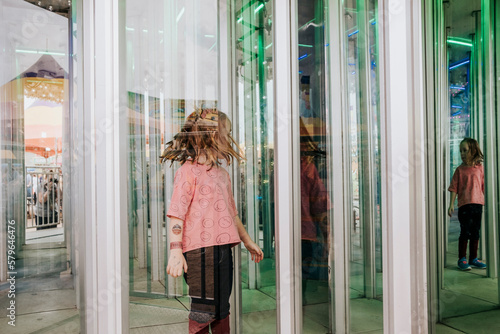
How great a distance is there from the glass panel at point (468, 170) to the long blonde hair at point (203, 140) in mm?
1080

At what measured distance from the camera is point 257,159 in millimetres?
2260

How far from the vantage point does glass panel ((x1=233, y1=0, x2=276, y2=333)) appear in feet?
7.31

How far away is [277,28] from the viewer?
2.20m

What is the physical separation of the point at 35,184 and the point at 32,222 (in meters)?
0.18

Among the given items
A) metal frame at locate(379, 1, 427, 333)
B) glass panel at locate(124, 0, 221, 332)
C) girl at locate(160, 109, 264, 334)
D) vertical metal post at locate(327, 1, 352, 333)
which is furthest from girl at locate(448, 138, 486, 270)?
glass panel at locate(124, 0, 221, 332)

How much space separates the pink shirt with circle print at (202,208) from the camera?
6.30 ft

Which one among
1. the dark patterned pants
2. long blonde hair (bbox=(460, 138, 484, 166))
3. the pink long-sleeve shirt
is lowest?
the dark patterned pants

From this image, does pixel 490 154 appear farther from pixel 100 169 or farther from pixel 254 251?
pixel 100 169

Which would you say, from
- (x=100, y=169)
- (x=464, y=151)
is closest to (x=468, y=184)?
(x=464, y=151)

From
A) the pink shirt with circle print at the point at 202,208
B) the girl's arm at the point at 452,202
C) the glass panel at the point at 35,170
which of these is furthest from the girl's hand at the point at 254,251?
the girl's arm at the point at 452,202

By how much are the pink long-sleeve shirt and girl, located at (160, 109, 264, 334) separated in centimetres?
106

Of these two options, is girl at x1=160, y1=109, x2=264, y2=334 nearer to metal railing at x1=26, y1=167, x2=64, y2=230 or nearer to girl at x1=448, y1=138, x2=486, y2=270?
metal railing at x1=26, y1=167, x2=64, y2=230

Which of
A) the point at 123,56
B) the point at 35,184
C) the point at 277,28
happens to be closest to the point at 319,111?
the point at 277,28

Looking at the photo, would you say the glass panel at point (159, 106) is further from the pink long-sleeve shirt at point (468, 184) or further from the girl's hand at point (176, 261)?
the pink long-sleeve shirt at point (468, 184)
